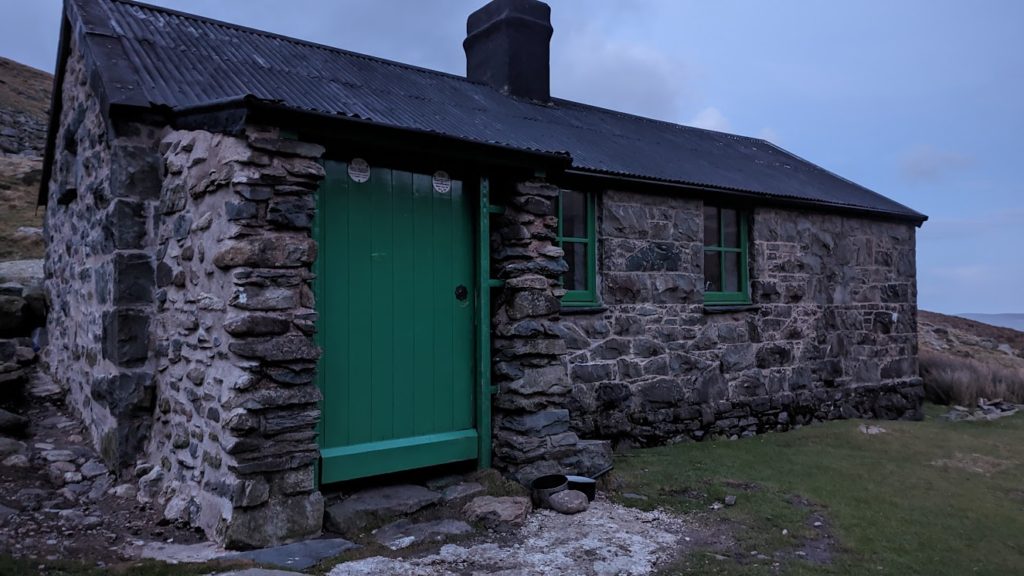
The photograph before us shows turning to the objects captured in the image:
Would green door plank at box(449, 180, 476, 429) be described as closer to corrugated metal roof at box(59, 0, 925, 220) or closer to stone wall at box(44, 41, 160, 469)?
corrugated metal roof at box(59, 0, 925, 220)

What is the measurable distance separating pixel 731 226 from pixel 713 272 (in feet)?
2.42

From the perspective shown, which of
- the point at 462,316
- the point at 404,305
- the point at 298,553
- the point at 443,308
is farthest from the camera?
the point at 462,316

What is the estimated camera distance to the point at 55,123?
8383 millimetres

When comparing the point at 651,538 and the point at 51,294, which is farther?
the point at 51,294

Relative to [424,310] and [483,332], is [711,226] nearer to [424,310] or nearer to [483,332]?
[483,332]

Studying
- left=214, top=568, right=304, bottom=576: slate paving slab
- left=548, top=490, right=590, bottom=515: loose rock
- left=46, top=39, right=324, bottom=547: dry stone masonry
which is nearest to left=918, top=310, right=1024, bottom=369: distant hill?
left=548, top=490, right=590, bottom=515: loose rock

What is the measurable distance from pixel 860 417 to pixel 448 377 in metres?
7.57

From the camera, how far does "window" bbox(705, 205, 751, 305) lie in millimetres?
8883

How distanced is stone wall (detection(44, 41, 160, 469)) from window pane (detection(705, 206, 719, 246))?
6246mm

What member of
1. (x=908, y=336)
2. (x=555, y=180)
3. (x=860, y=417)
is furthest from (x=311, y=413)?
(x=908, y=336)

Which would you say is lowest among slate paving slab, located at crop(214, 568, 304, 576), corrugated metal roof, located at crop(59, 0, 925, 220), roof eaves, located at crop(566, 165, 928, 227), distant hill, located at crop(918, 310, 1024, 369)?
slate paving slab, located at crop(214, 568, 304, 576)

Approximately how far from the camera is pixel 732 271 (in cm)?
915

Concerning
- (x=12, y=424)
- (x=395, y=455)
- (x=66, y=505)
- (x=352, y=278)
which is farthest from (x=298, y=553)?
(x=12, y=424)

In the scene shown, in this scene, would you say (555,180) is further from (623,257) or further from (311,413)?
(311,413)
